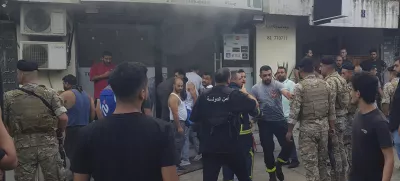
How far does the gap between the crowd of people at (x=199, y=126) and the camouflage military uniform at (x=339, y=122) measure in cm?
1

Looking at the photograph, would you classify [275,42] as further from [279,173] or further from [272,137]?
[279,173]

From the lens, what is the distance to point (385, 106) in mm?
6648

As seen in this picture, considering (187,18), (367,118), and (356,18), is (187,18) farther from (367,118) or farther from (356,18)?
(367,118)

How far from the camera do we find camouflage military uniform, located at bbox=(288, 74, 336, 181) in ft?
16.7

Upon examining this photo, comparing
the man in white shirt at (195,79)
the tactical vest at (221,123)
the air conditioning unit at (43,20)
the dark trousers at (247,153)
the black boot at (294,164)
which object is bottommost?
the black boot at (294,164)

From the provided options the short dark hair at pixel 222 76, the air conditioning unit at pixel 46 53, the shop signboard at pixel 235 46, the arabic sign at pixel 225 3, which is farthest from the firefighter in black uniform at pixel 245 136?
the shop signboard at pixel 235 46

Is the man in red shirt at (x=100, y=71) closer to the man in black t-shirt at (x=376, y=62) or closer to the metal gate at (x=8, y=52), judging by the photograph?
the metal gate at (x=8, y=52)

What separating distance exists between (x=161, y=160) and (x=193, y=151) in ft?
19.6

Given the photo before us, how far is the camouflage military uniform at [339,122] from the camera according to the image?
17.7ft

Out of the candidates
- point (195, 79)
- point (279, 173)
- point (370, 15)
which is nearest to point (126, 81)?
point (279, 173)

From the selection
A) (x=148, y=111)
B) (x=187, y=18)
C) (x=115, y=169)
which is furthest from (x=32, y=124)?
(x=187, y=18)

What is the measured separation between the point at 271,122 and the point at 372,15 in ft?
22.0

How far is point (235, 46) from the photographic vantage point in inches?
384

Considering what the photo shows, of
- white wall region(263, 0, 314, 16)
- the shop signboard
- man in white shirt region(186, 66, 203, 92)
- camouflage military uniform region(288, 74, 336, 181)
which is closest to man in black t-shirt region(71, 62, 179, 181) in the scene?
camouflage military uniform region(288, 74, 336, 181)
